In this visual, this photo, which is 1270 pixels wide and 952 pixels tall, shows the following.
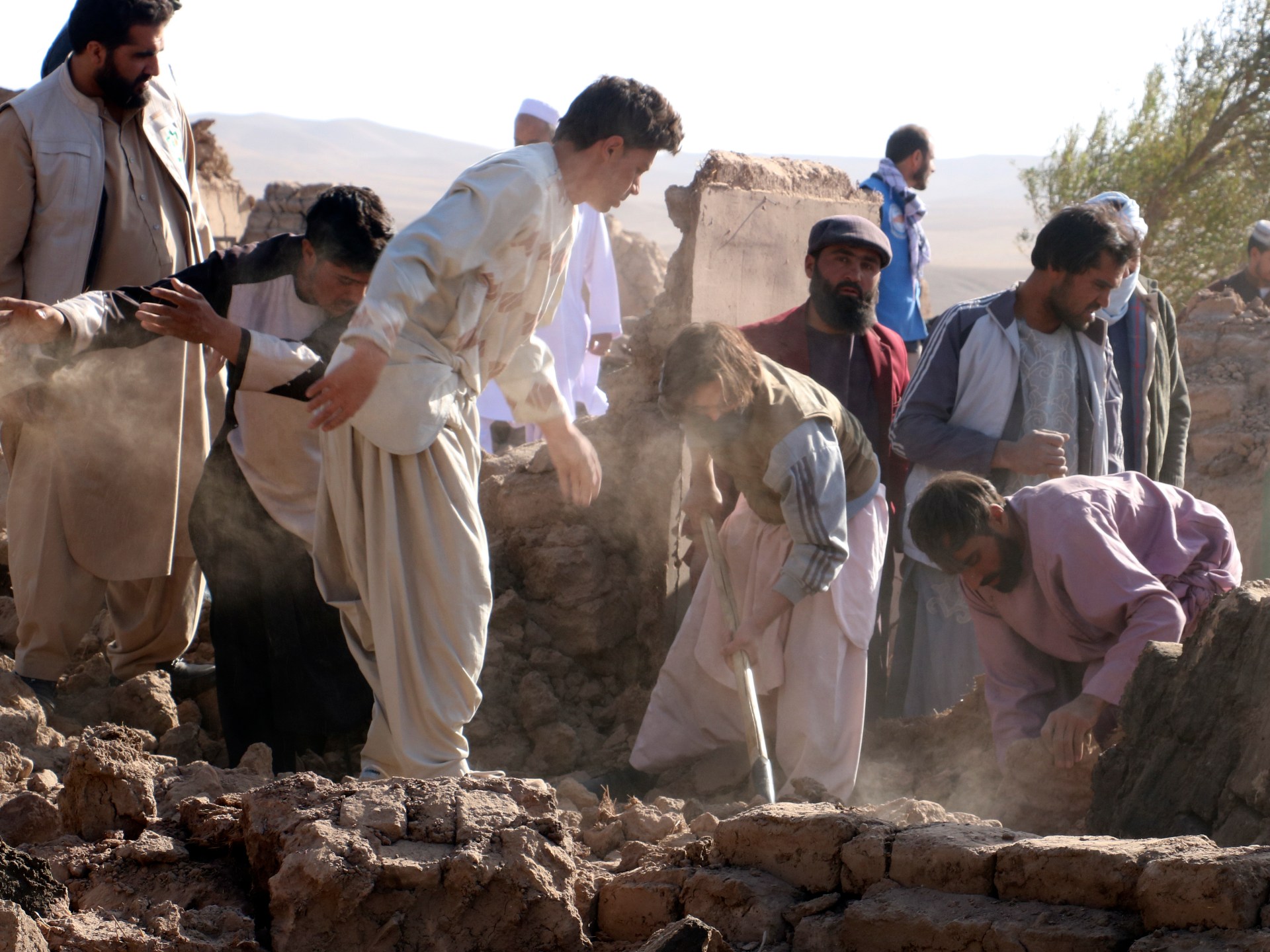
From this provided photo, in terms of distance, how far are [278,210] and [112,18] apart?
1119 centimetres

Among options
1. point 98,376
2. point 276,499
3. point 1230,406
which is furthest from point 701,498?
point 1230,406

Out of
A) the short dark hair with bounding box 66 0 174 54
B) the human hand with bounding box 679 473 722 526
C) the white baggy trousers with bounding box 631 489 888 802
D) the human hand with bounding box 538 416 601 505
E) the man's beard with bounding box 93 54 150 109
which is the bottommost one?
the white baggy trousers with bounding box 631 489 888 802

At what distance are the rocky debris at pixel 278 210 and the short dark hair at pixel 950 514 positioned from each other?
11.9m

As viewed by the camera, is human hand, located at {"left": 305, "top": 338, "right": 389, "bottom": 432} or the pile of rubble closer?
the pile of rubble

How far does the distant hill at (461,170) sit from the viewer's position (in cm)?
7619

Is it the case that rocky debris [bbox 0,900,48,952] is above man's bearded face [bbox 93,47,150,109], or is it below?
below

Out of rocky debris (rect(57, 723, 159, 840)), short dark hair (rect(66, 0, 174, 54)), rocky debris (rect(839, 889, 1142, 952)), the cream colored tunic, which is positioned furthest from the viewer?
short dark hair (rect(66, 0, 174, 54))

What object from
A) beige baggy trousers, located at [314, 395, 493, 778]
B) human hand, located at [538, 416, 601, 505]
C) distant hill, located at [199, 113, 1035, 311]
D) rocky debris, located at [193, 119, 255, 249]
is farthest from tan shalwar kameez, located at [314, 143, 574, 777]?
distant hill, located at [199, 113, 1035, 311]

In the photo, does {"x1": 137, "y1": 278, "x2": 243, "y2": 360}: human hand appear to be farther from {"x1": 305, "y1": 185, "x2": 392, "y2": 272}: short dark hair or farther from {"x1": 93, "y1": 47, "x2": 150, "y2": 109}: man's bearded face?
{"x1": 93, "y1": 47, "x2": 150, "y2": 109}: man's bearded face

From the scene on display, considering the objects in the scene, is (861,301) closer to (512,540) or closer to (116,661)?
(512,540)

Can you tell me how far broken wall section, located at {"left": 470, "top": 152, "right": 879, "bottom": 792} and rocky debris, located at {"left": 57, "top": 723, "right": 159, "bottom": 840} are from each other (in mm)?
2479

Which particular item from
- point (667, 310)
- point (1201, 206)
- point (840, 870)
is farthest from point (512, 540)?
point (1201, 206)

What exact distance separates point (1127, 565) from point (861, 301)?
169cm

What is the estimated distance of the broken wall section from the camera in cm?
548
